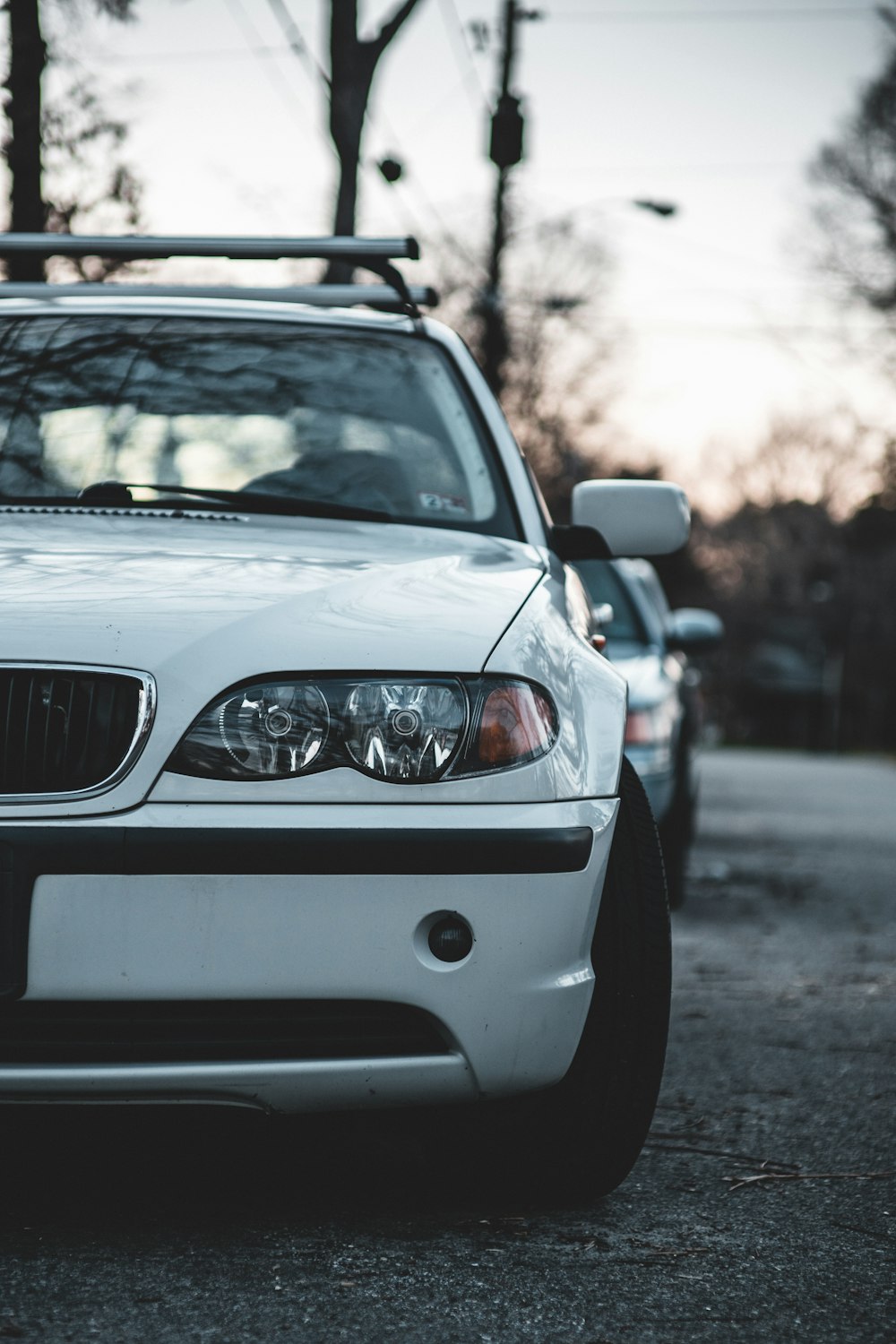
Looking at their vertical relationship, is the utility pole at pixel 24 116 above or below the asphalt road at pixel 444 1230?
above

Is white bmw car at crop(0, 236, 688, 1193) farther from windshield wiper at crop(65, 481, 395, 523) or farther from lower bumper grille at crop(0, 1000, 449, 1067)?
windshield wiper at crop(65, 481, 395, 523)

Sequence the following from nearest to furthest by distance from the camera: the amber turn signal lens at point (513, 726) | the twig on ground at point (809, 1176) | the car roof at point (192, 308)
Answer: the amber turn signal lens at point (513, 726), the twig on ground at point (809, 1176), the car roof at point (192, 308)

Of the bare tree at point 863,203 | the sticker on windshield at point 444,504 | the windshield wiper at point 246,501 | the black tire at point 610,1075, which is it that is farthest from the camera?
the bare tree at point 863,203

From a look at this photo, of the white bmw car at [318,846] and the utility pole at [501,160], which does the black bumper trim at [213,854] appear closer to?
the white bmw car at [318,846]

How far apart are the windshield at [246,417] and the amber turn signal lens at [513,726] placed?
92 cm

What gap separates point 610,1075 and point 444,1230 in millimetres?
363

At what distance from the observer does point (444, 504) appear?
11.8ft

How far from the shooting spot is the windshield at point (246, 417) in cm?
362

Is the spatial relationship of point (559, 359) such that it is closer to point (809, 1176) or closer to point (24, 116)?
point (24, 116)

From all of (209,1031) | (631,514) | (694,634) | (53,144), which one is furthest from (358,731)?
(694,634)

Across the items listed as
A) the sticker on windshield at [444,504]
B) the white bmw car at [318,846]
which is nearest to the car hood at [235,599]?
the white bmw car at [318,846]

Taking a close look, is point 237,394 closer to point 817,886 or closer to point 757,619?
point 817,886

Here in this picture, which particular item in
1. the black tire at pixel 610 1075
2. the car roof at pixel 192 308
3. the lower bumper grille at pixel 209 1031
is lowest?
the black tire at pixel 610 1075

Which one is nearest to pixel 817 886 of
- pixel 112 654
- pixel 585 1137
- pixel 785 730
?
pixel 585 1137
